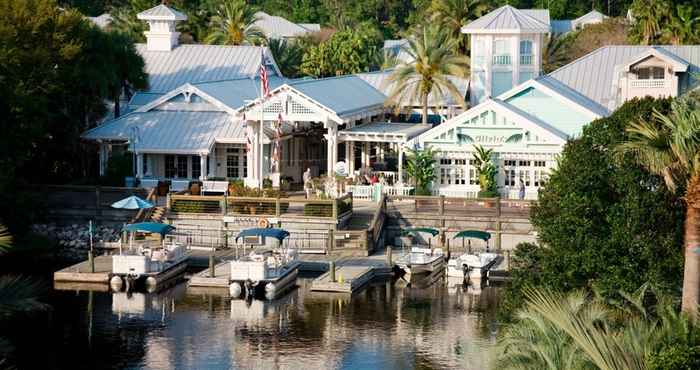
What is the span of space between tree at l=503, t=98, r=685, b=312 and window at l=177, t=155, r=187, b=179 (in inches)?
1223

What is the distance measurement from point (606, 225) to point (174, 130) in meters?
33.0

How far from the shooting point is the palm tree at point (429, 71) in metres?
68.1

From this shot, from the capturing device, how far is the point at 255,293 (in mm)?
49844

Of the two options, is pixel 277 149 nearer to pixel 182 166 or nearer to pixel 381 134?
pixel 381 134

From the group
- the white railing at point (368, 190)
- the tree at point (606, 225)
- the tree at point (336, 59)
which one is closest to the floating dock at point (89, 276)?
the white railing at point (368, 190)

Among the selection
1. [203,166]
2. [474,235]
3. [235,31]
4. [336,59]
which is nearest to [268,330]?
[474,235]

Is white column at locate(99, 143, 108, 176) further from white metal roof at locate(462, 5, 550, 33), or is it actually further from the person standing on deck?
white metal roof at locate(462, 5, 550, 33)

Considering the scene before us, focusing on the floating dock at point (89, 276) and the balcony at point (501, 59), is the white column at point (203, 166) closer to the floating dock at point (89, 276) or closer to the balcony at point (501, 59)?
the floating dock at point (89, 276)

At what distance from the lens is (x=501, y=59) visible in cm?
7138

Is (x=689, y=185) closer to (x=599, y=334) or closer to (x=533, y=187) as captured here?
(x=599, y=334)

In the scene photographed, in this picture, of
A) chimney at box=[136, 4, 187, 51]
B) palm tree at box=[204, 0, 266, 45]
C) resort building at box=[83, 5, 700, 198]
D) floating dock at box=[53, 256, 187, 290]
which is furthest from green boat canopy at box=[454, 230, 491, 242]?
palm tree at box=[204, 0, 266, 45]

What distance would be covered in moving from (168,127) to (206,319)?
22087 millimetres

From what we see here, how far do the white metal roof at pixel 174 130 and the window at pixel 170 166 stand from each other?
1.38 m

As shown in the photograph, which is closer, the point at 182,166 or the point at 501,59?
the point at 182,166
